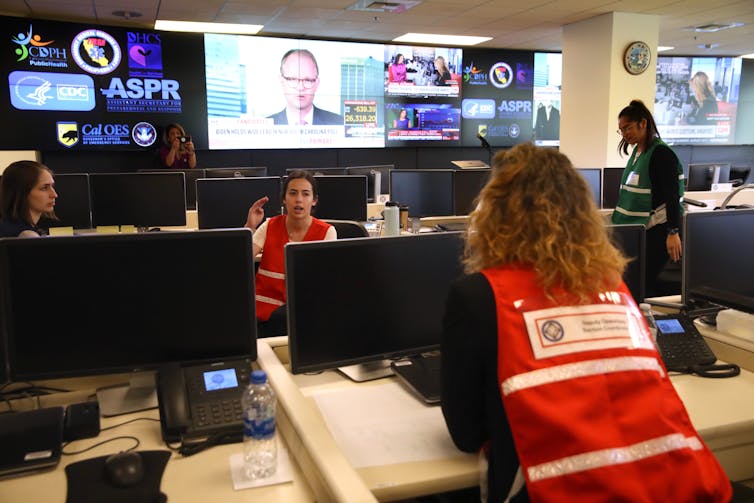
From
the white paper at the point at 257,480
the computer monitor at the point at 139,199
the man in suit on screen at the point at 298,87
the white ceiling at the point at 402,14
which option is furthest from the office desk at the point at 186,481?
the man in suit on screen at the point at 298,87

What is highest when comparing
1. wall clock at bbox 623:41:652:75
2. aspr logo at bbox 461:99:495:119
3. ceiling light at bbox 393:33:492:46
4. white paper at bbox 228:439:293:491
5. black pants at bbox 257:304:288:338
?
ceiling light at bbox 393:33:492:46

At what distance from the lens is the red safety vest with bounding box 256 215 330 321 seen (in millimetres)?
2943

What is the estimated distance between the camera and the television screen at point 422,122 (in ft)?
27.8

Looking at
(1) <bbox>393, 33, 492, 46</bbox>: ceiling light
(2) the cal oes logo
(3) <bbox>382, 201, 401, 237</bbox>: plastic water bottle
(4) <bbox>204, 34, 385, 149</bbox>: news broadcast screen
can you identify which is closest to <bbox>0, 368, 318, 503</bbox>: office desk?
(3) <bbox>382, 201, 401, 237</bbox>: plastic water bottle

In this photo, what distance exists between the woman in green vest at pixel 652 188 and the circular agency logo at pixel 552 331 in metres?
2.37

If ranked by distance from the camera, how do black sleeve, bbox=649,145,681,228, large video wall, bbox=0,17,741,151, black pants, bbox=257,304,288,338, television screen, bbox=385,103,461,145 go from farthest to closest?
1. television screen, bbox=385,103,461,145
2. large video wall, bbox=0,17,741,151
3. black sleeve, bbox=649,145,681,228
4. black pants, bbox=257,304,288,338

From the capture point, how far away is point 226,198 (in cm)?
425

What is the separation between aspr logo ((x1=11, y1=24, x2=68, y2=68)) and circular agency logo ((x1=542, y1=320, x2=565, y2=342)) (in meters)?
7.04

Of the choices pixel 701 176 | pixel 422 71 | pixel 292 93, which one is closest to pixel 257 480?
pixel 701 176

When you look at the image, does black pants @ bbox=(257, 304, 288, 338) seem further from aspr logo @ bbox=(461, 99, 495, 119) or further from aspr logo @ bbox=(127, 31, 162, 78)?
aspr logo @ bbox=(461, 99, 495, 119)

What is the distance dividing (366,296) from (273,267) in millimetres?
1376

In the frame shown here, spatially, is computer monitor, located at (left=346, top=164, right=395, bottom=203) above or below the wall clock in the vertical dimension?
below

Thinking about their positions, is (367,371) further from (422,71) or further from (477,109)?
(477,109)

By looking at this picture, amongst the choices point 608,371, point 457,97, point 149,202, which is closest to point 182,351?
point 608,371
